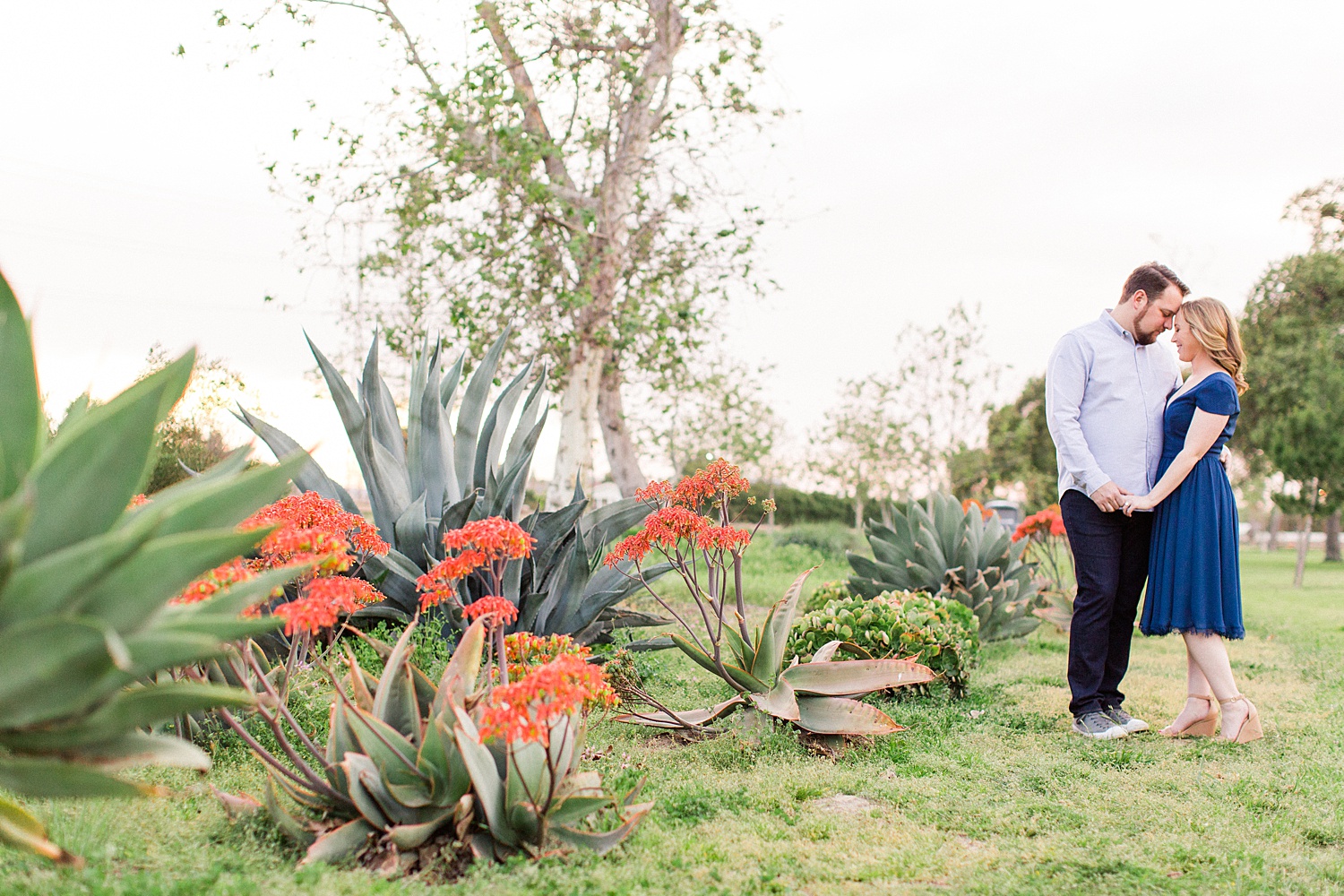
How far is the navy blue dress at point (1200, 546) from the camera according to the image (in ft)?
13.9

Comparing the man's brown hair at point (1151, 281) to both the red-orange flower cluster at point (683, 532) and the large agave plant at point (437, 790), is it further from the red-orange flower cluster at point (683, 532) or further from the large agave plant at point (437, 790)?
the large agave plant at point (437, 790)

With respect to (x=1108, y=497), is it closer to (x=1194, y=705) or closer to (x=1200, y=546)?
(x=1200, y=546)

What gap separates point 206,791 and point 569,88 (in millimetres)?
10164

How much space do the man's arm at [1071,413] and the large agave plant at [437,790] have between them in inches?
103

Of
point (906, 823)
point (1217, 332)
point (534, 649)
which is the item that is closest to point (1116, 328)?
point (1217, 332)

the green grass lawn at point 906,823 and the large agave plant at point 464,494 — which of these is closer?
the green grass lawn at point 906,823

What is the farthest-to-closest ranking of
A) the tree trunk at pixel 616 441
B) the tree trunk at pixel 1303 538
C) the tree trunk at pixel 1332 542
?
1. the tree trunk at pixel 1332 542
2. the tree trunk at pixel 1303 538
3. the tree trunk at pixel 616 441

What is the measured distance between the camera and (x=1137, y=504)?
14.0 feet

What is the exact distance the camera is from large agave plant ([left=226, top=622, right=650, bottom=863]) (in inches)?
98.3

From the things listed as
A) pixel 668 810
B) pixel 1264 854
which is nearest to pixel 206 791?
pixel 668 810

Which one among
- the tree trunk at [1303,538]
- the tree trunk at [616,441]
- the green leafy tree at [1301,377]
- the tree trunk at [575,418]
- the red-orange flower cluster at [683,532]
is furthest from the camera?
the green leafy tree at [1301,377]

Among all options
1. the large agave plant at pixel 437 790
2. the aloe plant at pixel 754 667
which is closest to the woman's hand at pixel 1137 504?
the aloe plant at pixel 754 667

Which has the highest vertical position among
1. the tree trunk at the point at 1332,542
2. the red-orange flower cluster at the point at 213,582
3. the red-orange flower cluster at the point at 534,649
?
the red-orange flower cluster at the point at 213,582

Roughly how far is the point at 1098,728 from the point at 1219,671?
545 millimetres
